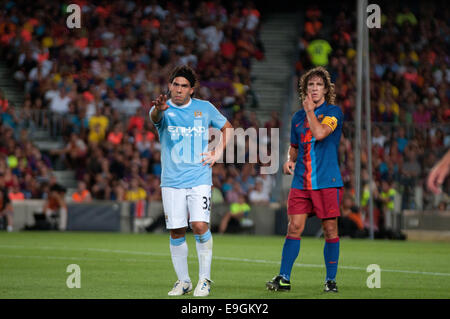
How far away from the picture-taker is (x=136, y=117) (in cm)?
2616

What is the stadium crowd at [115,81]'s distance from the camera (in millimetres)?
24969

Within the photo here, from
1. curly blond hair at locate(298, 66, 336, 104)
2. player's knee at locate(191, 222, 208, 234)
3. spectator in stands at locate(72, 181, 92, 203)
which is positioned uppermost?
curly blond hair at locate(298, 66, 336, 104)

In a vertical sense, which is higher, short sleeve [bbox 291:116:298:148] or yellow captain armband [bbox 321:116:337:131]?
yellow captain armband [bbox 321:116:337:131]

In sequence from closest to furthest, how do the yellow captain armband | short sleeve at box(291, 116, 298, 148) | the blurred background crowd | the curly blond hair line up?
the yellow captain armband < the curly blond hair < short sleeve at box(291, 116, 298, 148) < the blurred background crowd

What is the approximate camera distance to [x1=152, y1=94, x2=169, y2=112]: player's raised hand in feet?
29.7

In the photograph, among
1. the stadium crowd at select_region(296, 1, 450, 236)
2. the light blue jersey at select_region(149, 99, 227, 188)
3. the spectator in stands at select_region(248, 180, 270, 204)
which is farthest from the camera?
the spectator in stands at select_region(248, 180, 270, 204)

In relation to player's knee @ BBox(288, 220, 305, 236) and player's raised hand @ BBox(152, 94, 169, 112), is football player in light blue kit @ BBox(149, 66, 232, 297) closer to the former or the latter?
player's raised hand @ BBox(152, 94, 169, 112)

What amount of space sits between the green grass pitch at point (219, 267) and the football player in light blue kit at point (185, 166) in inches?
20.0

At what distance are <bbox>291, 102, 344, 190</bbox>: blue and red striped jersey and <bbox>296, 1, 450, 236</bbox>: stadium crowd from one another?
11783 mm

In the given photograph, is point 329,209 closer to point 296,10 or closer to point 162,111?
point 162,111

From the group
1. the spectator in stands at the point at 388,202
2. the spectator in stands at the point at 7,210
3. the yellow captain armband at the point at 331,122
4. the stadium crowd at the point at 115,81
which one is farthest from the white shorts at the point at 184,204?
the spectator in stands at the point at 7,210

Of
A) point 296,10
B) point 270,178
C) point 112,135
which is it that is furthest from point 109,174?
point 296,10

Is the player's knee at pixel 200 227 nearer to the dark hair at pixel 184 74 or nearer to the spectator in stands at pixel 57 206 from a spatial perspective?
the dark hair at pixel 184 74

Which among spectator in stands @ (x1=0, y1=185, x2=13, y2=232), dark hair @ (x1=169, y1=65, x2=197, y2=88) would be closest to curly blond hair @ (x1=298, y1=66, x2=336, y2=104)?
dark hair @ (x1=169, y1=65, x2=197, y2=88)
